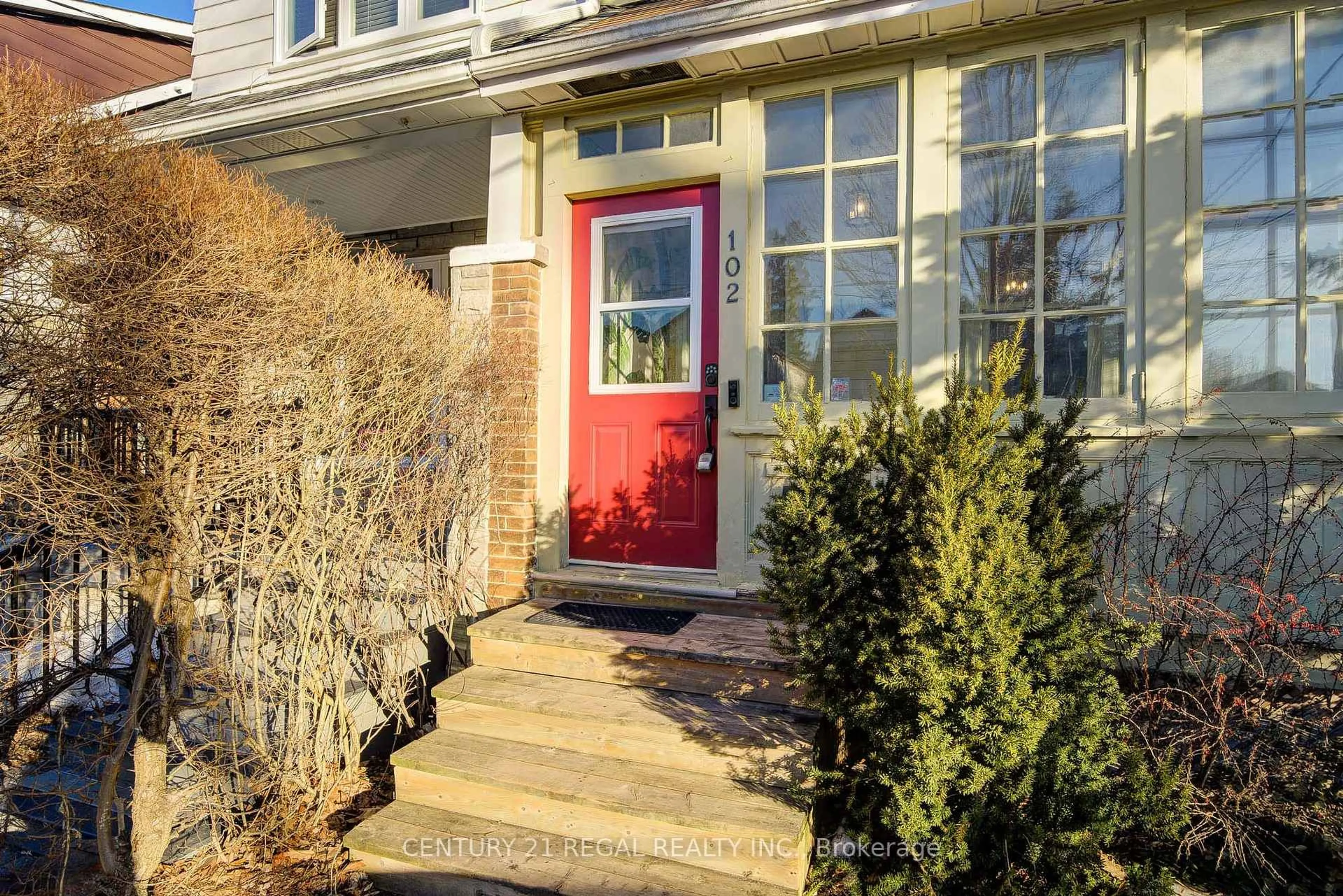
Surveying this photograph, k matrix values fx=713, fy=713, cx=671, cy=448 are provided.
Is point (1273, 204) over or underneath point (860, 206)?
underneath

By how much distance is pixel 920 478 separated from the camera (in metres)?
2.58

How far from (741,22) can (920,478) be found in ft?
8.63

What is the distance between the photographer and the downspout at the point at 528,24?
4246 millimetres

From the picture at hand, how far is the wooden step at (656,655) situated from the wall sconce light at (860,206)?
2.29 metres

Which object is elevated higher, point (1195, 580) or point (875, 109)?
point (875, 109)

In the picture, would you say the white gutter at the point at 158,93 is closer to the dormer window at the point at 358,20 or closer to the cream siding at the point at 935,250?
the dormer window at the point at 358,20

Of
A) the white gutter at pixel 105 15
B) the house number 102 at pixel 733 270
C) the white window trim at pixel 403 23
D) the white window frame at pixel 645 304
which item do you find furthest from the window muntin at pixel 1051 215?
the white gutter at pixel 105 15

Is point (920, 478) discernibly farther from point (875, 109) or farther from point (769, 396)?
point (875, 109)

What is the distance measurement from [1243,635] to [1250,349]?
4.90ft

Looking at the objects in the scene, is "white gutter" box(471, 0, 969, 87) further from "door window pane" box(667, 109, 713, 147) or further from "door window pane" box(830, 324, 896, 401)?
"door window pane" box(830, 324, 896, 401)

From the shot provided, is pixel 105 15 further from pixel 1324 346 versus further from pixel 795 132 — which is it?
pixel 1324 346

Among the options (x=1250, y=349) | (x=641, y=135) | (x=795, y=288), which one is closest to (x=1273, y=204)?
(x=1250, y=349)

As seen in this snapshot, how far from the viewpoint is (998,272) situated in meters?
3.77

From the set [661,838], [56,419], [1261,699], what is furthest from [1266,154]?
[56,419]
